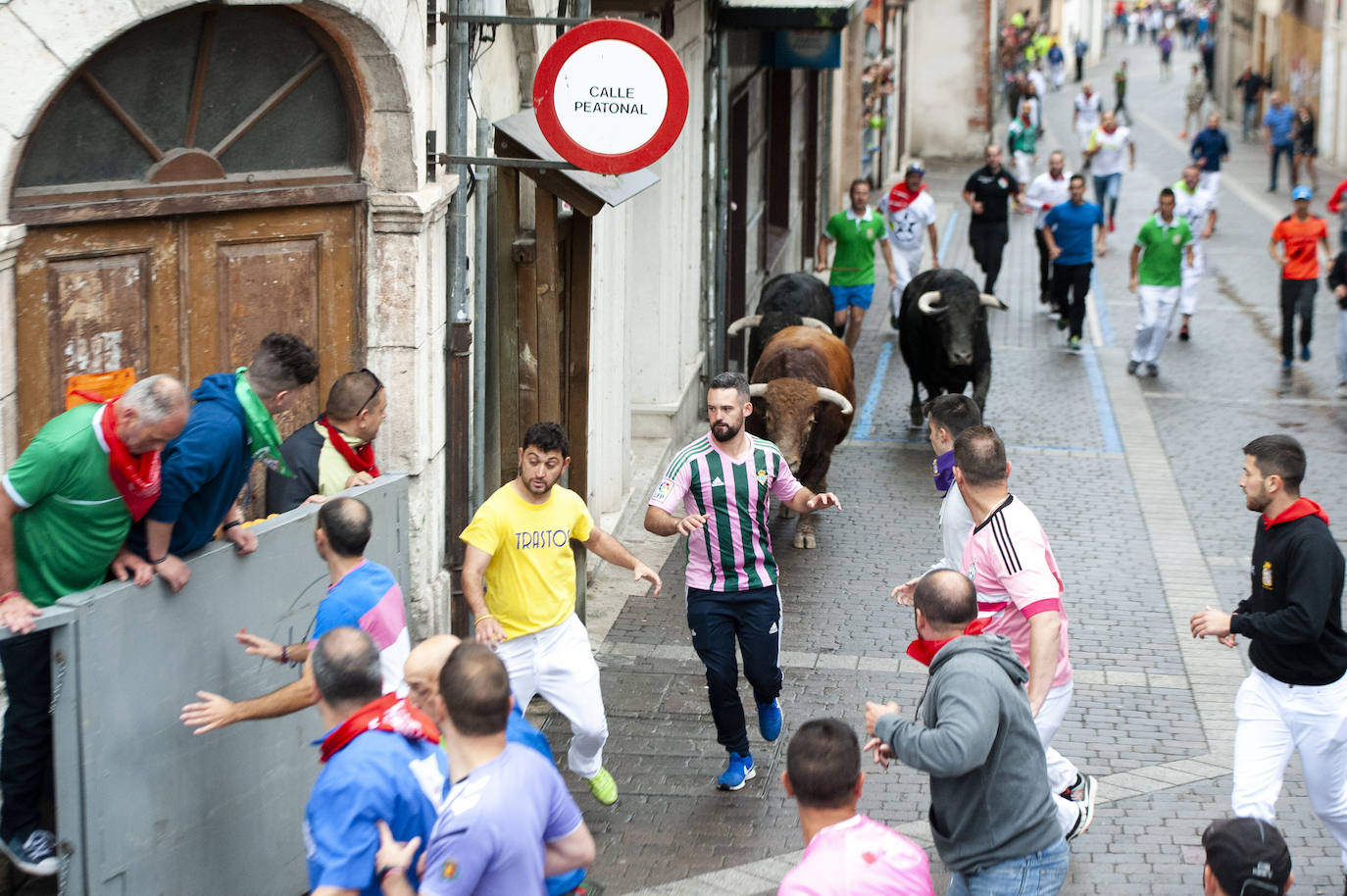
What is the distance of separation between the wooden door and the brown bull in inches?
180

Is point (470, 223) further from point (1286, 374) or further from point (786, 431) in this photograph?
point (1286, 374)

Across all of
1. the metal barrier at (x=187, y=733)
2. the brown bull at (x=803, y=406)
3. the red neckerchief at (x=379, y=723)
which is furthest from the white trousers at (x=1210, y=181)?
the red neckerchief at (x=379, y=723)

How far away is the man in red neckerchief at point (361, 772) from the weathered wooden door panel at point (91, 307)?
2163mm

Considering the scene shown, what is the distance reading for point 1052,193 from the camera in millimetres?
20547

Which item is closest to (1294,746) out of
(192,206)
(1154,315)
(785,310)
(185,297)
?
(185,297)

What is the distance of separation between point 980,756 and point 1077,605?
19.4 ft

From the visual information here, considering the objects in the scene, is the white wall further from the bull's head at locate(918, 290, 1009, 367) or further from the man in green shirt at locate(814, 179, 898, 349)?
the bull's head at locate(918, 290, 1009, 367)

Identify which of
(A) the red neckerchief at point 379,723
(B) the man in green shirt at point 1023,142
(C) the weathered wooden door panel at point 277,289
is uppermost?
(B) the man in green shirt at point 1023,142

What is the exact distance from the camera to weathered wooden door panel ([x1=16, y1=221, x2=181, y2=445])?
6.05 meters

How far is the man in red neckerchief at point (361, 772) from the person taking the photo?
4328mm

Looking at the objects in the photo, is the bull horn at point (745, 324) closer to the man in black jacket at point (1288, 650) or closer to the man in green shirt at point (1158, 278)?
the man in green shirt at point (1158, 278)

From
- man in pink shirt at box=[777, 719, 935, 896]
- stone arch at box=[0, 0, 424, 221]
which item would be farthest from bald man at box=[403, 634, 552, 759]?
stone arch at box=[0, 0, 424, 221]

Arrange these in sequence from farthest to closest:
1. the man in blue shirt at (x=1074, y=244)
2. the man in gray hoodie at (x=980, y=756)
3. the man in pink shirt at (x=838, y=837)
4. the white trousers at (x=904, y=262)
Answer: the white trousers at (x=904, y=262) → the man in blue shirt at (x=1074, y=244) → the man in gray hoodie at (x=980, y=756) → the man in pink shirt at (x=838, y=837)

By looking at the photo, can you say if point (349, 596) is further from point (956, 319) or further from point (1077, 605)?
point (956, 319)
